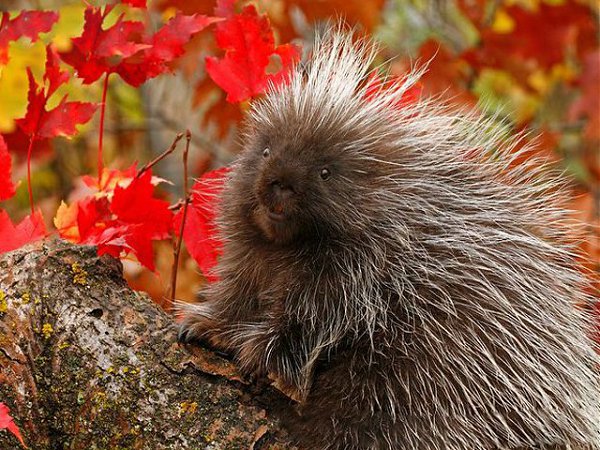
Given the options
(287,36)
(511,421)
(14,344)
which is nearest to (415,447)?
(511,421)

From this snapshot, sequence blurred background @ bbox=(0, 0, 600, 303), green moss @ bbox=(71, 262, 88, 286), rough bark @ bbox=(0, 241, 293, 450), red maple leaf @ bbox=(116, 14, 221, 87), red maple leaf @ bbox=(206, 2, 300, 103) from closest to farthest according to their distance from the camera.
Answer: rough bark @ bbox=(0, 241, 293, 450), green moss @ bbox=(71, 262, 88, 286), red maple leaf @ bbox=(116, 14, 221, 87), red maple leaf @ bbox=(206, 2, 300, 103), blurred background @ bbox=(0, 0, 600, 303)

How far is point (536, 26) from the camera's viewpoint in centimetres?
570

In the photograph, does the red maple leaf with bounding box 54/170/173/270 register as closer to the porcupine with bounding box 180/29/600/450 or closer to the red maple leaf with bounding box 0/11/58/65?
the porcupine with bounding box 180/29/600/450

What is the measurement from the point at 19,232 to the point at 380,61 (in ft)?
13.4

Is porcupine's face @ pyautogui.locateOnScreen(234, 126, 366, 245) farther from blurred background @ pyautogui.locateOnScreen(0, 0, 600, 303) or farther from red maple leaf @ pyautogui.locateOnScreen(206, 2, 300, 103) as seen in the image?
blurred background @ pyautogui.locateOnScreen(0, 0, 600, 303)

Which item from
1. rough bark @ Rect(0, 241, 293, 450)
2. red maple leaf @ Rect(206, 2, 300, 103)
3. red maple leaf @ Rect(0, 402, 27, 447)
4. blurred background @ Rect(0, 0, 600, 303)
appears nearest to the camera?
red maple leaf @ Rect(0, 402, 27, 447)

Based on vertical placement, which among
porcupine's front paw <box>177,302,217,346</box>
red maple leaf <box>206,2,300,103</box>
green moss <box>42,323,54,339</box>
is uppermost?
red maple leaf <box>206,2,300,103</box>

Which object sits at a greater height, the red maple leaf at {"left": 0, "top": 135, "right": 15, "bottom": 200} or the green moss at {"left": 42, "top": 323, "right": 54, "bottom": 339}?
the red maple leaf at {"left": 0, "top": 135, "right": 15, "bottom": 200}

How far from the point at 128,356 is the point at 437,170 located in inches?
38.8

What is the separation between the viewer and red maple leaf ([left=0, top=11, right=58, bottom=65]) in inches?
98.0

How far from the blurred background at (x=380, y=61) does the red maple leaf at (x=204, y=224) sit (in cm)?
116

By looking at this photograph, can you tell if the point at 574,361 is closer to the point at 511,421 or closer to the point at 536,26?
the point at 511,421

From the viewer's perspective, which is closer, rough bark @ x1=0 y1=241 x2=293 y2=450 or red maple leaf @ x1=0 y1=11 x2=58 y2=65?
rough bark @ x1=0 y1=241 x2=293 y2=450

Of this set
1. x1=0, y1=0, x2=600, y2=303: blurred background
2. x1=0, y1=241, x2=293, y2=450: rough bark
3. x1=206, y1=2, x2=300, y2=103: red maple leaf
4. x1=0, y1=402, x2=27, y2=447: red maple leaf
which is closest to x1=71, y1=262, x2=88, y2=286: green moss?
x1=0, y1=241, x2=293, y2=450: rough bark
